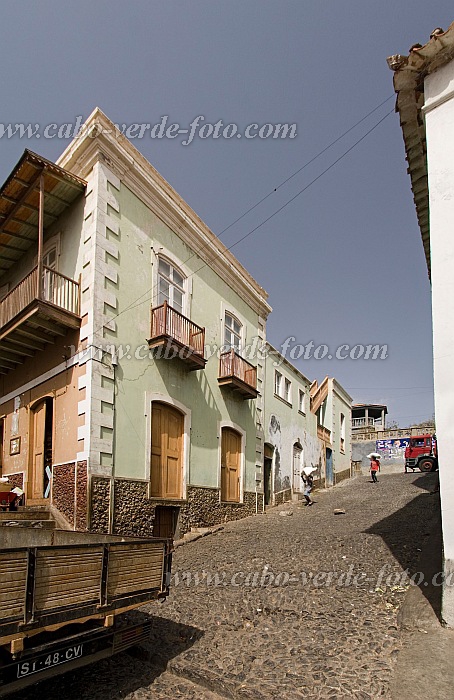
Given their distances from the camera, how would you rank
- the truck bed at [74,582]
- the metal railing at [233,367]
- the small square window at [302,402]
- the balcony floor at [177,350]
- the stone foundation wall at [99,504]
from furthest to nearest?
the small square window at [302,402]
the metal railing at [233,367]
the balcony floor at [177,350]
the stone foundation wall at [99,504]
the truck bed at [74,582]

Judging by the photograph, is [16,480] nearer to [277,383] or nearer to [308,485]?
[308,485]

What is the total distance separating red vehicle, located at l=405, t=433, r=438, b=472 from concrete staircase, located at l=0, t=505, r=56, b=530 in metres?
23.7

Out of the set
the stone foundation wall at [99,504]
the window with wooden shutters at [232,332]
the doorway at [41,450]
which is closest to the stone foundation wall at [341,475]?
the window with wooden shutters at [232,332]

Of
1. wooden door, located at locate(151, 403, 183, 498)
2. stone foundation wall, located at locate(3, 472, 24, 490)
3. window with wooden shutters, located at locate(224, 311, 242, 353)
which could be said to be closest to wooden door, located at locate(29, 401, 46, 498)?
stone foundation wall, located at locate(3, 472, 24, 490)

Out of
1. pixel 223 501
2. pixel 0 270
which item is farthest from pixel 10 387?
pixel 223 501

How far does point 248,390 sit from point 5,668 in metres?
13.5

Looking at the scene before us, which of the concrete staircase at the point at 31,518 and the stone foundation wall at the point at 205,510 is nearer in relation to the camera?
the concrete staircase at the point at 31,518

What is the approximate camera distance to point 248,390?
1669cm

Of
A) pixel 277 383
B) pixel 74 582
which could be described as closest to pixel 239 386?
pixel 277 383

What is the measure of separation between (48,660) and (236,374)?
1278 cm

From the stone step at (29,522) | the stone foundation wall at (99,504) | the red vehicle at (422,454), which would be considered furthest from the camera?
the red vehicle at (422,454)

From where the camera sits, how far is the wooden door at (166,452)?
12648mm

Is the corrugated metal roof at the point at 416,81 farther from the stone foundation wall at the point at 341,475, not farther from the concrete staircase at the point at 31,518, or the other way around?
the stone foundation wall at the point at 341,475

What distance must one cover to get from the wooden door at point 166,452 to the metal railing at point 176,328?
1812 mm
